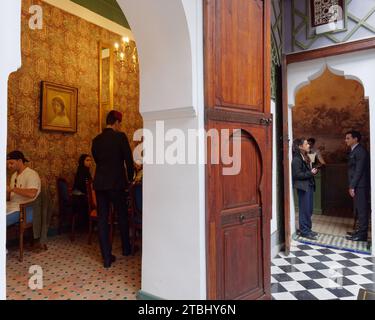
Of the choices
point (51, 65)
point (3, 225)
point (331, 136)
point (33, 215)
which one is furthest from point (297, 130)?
point (3, 225)

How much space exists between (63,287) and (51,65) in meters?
3.77

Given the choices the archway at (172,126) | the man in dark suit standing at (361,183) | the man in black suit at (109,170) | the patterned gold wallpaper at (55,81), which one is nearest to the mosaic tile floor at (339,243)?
the man in dark suit standing at (361,183)

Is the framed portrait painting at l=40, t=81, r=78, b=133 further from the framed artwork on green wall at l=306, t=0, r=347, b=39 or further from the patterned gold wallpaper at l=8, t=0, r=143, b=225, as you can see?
the framed artwork on green wall at l=306, t=0, r=347, b=39

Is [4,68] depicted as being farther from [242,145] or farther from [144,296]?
[144,296]

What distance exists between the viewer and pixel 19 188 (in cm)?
386

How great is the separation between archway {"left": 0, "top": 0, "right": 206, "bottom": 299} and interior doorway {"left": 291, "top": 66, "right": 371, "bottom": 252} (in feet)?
16.7

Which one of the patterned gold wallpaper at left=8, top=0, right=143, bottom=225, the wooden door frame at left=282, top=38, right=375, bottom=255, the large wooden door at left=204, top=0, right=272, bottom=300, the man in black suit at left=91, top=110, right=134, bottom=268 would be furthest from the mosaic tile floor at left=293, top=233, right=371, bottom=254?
the patterned gold wallpaper at left=8, top=0, right=143, bottom=225

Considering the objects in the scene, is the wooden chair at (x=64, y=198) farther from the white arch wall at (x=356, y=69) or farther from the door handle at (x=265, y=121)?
the white arch wall at (x=356, y=69)

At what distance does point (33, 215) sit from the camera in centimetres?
391

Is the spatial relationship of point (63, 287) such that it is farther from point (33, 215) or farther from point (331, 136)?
point (331, 136)

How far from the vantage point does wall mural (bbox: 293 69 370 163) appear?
698 cm

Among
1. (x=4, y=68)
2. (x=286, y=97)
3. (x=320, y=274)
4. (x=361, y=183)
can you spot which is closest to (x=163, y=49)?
(x=4, y=68)
